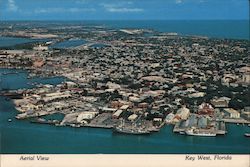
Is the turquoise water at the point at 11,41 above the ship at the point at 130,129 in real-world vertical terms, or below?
above

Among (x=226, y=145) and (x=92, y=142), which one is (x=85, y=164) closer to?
(x=92, y=142)

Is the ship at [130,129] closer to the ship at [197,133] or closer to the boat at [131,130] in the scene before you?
the boat at [131,130]

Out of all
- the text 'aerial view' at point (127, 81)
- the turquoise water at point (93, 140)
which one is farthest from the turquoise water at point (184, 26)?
the turquoise water at point (93, 140)

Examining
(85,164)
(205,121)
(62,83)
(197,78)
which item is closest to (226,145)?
(205,121)

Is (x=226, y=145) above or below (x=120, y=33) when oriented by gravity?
below

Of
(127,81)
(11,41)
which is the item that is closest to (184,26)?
(127,81)

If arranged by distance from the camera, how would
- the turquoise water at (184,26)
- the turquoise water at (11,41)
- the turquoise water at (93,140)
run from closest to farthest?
the turquoise water at (93,140) < the turquoise water at (11,41) < the turquoise water at (184,26)

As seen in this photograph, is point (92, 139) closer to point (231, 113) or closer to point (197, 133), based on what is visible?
point (197, 133)
